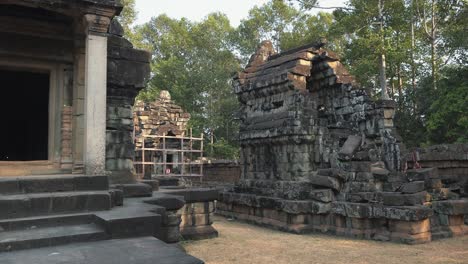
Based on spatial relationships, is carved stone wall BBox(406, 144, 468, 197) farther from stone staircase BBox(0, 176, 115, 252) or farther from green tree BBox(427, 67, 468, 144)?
stone staircase BBox(0, 176, 115, 252)

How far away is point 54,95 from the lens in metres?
6.60

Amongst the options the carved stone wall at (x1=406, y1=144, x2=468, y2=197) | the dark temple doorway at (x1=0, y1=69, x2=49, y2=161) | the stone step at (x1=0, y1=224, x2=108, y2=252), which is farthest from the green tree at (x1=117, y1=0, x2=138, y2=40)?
the stone step at (x1=0, y1=224, x2=108, y2=252)

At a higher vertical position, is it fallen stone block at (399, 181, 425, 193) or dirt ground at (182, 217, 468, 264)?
fallen stone block at (399, 181, 425, 193)

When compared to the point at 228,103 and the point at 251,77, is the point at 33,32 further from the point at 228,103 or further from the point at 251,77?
the point at 228,103

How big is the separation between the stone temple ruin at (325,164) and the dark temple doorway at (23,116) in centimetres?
536

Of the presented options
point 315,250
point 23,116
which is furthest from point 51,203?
point 23,116

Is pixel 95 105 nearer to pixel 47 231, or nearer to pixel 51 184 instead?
pixel 51 184

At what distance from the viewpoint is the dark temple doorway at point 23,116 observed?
926cm

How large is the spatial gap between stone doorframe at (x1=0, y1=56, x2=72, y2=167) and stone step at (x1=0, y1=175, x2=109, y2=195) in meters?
1.45

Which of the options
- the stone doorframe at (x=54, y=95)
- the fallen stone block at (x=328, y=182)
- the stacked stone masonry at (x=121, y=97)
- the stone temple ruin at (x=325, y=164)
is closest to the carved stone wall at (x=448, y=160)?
the stone temple ruin at (x=325, y=164)

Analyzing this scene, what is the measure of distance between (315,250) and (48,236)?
460cm

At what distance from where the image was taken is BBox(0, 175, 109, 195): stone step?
16.2 ft

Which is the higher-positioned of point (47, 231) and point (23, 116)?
point (23, 116)

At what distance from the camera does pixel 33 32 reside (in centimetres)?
625
